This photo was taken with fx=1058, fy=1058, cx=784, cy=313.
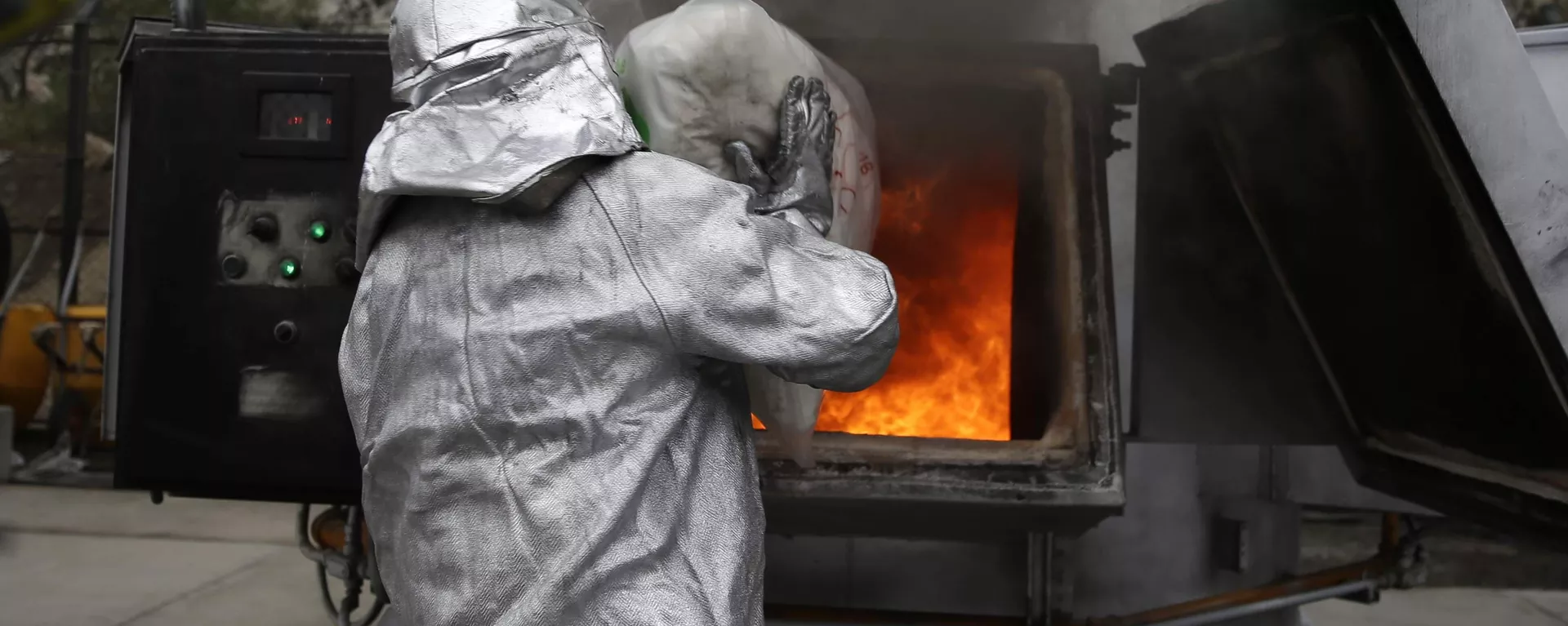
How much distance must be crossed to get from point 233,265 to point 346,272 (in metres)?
0.19

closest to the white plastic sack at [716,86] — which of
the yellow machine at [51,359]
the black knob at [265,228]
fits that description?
the black knob at [265,228]

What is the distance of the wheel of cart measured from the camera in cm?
210

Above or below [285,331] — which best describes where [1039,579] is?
below

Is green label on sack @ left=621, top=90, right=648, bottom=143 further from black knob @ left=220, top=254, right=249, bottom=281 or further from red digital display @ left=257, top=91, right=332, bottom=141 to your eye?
black knob @ left=220, top=254, right=249, bottom=281

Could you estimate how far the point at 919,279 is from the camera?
2.33 metres

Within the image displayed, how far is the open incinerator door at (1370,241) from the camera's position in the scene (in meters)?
1.34

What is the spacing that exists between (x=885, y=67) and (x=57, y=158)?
5660mm

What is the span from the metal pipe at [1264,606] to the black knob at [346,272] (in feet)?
5.24

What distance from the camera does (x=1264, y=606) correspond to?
2043 mm

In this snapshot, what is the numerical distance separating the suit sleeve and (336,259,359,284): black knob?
3.36ft

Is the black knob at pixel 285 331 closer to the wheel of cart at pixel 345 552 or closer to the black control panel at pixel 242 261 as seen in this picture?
the black control panel at pixel 242 261

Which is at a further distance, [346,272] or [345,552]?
[345,552]

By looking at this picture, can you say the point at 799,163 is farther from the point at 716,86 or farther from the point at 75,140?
the point at 75,140

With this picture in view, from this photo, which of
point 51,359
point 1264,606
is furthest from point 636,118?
point 51,359
